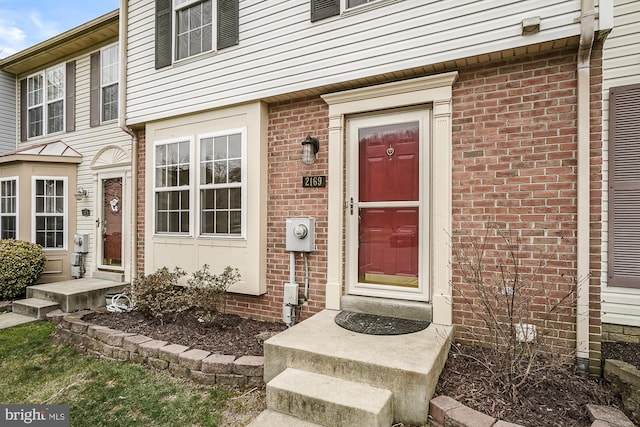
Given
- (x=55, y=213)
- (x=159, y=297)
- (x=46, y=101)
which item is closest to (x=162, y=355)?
(x=159, y=297)

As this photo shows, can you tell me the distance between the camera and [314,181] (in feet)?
13.8

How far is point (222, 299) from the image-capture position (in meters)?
4.76

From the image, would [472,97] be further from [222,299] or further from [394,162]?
[222,299]

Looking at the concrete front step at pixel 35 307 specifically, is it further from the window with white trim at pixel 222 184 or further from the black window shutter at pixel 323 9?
the black window shutter at pixel 323 9

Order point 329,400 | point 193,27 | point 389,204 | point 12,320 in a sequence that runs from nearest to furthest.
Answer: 1. point 329,400
2. point 389,204
3. point 193,27
4. point 12,320

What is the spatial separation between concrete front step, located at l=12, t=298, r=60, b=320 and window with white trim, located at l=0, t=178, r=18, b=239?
97.1 inches

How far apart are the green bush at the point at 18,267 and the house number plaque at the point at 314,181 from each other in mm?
5841

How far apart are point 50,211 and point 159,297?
4.96m

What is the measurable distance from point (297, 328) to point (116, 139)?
19.1 ft

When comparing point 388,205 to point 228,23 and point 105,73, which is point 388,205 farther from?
point 105,73

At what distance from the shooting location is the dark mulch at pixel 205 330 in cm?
370

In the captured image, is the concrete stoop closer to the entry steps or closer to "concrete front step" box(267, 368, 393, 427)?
the entry steps

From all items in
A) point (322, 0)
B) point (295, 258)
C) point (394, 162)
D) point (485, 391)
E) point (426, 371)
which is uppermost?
point (322, 0)

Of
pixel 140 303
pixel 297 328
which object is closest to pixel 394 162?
pixel 297 328
